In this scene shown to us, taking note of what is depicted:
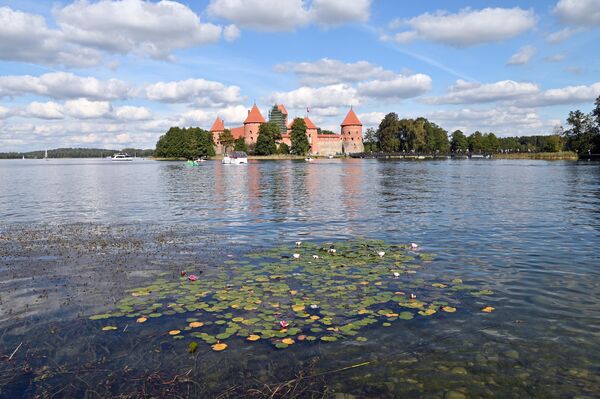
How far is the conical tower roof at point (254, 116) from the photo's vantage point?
639 feet

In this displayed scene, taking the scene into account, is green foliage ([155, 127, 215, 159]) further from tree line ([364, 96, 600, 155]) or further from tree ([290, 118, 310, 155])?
tree line ([364, 96, 600, 155])

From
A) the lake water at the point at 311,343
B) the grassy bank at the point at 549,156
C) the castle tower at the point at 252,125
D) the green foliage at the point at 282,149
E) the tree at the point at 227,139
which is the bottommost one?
the lake water at the point at 311,343

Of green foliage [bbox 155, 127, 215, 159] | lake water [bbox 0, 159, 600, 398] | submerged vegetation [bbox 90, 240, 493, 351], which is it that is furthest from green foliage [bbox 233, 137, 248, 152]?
submerged vegetation [bbox 90, 240, 493, 351]

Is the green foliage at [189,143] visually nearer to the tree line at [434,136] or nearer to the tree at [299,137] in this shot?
the tree at [299,137]

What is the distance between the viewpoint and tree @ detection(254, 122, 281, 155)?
526 ft

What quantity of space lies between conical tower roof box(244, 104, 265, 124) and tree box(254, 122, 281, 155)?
31.6 meters

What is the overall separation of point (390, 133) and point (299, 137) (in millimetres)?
37653

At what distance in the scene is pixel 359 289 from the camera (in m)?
10.0

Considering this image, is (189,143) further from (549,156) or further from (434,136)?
(549,156)

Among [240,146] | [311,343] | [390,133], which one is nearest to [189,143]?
[240,146]

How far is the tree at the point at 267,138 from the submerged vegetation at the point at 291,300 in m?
150

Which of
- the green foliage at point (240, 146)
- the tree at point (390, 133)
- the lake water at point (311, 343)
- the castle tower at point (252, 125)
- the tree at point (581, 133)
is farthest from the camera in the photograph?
the castle tower at point (252, 125)

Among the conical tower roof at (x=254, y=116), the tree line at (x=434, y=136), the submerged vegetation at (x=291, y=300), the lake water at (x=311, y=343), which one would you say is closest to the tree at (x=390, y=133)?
the tree line at (x=434, y=136)

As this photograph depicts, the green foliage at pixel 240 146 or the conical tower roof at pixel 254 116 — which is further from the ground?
the conical tower roof at pixel 254 116
